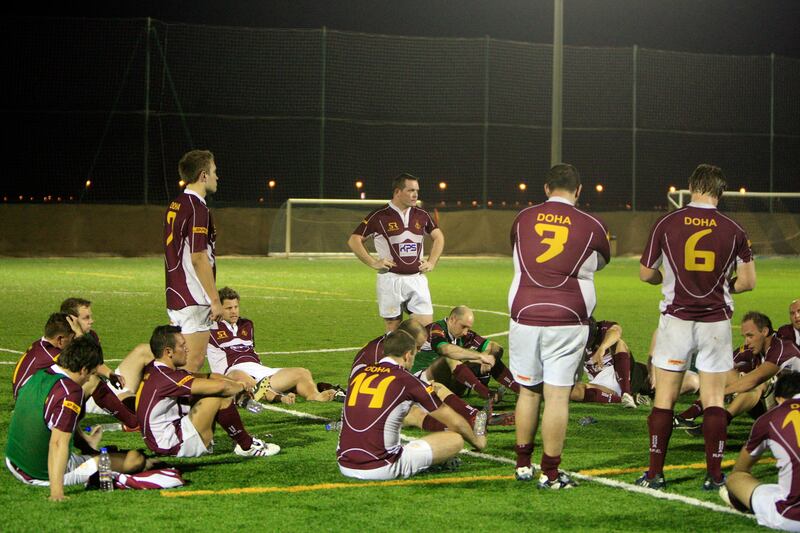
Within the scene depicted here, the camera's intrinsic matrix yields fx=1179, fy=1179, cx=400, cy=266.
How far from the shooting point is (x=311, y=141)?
37500mm

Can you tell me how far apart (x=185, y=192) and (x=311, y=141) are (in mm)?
28720

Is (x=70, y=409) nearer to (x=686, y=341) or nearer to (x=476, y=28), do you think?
(x=686, y=341)

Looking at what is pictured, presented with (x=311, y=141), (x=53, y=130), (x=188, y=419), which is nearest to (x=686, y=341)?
(x=188, y=419)

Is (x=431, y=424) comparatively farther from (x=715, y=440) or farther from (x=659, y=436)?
(x=715, y=440)

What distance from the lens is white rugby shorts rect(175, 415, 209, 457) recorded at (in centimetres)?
797

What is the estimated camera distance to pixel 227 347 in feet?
36.3

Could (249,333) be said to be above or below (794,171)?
Answer: below

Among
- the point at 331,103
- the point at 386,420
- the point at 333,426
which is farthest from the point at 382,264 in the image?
the point at 331,103

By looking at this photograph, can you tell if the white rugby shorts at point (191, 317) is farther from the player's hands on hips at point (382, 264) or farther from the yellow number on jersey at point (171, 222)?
A: the player's hands on hips at point (382, 264)

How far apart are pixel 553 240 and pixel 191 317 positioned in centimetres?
322

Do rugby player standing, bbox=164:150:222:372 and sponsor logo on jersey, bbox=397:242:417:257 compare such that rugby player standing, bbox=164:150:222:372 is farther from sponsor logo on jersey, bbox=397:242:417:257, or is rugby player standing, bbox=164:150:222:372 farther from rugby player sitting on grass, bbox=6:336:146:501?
sponsor logo on jersey, bbox=397:242:417:257

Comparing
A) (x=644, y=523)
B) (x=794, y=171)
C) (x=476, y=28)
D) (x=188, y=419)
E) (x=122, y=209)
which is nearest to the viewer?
(x=644, y=523)

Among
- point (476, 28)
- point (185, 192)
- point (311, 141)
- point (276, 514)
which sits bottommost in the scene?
point (276, 514)

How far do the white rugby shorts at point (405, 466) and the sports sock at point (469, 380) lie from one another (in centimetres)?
290
